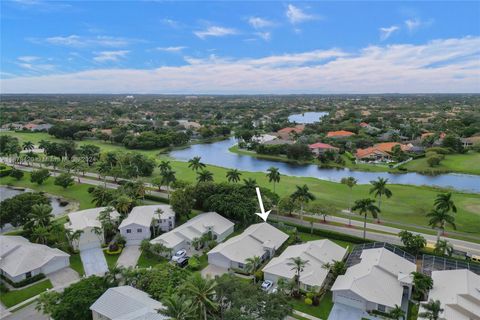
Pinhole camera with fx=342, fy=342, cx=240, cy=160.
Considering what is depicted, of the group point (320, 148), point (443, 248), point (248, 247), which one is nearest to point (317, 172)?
point (320, 148)

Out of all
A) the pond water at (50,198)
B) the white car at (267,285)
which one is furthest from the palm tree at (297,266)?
the pond water at (50,198)

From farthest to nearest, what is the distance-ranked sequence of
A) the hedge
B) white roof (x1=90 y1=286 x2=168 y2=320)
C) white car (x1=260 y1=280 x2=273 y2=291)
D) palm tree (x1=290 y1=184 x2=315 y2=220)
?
palm tree (x1=290 y1=184 x2=315 y2=220) → the hedge → white car (x1=260 y1=280 x2=273 y2=291) → white roof (x1=90 y1=286 x2=168 y2=320)

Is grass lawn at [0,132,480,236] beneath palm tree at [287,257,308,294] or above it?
beneath

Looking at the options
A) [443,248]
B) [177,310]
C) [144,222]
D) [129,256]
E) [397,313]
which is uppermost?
[177,310]

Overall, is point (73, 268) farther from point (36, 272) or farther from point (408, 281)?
point (408, 281)

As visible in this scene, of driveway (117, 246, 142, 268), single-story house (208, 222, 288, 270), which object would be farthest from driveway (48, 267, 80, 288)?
single-story house (208, 222, 288, 270)

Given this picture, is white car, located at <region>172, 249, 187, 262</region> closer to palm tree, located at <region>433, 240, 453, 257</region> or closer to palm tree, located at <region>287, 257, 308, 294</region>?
palm tree, located at <region>287, 257, 308, 294</region>

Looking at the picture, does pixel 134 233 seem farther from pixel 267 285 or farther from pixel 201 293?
pixel 201 293
